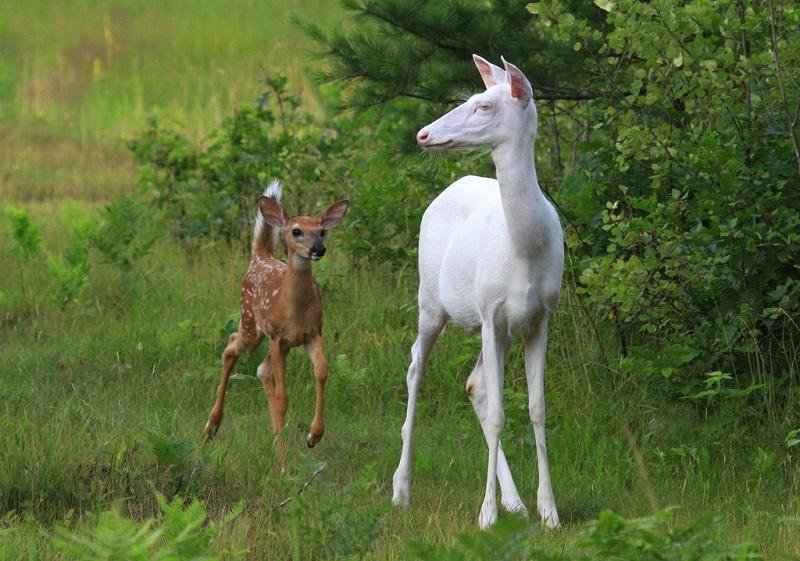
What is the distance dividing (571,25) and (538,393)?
178 centimetres

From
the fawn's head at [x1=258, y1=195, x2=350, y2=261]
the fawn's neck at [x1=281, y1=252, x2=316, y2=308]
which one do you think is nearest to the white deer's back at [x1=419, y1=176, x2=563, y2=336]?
the fawn's head at [x1=258, y1=195, x2=350, y2=261]

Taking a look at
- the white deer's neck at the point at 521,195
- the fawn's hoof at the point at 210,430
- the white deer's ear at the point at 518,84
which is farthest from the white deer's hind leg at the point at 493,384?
the fawn's hoof at the point at 210,430

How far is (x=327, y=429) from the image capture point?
27.0 feet

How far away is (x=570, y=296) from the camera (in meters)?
8.90

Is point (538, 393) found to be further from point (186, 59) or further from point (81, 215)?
point (186, 59)

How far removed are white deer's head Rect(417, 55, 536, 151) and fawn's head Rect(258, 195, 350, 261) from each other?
109 centimetres

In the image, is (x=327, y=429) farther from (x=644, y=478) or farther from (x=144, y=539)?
(x=144, y=539)

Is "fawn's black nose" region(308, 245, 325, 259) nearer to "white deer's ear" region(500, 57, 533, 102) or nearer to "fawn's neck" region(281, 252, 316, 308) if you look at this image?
"fawn's neck" region(281, 252, 316, 308)

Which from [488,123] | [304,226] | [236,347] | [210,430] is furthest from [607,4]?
[210,430]

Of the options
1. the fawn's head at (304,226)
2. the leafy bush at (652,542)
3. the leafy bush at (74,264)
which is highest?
the fawn's head at (304,226)

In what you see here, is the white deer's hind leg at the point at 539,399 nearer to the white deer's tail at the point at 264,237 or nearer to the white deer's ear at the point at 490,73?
the white deer's ear at the point at 490,73

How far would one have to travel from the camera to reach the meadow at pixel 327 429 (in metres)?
6.14

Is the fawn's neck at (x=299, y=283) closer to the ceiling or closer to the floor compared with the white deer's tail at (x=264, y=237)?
closer to the floor

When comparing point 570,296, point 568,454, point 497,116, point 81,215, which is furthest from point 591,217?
point 81,215
